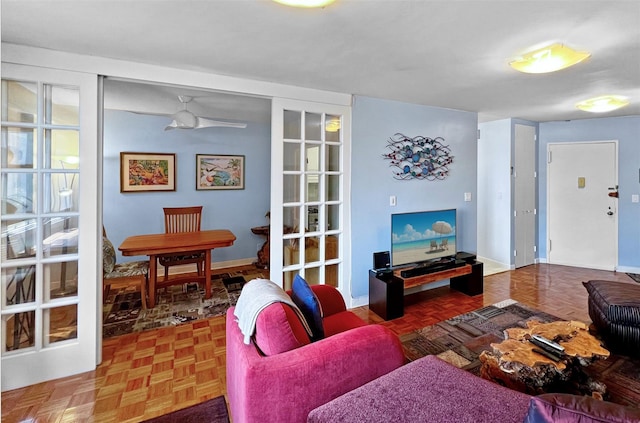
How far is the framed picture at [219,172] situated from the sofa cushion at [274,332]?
376 centimetres

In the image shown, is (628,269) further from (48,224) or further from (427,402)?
(48,224)

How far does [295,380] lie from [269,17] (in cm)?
187

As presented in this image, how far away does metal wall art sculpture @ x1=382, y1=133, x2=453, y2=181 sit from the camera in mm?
3621

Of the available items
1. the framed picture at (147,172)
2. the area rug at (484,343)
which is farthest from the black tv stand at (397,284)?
the framed picture at (147,172)

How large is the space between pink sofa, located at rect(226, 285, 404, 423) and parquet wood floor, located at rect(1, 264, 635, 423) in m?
0.75

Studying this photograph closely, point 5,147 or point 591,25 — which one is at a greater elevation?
point 591,25

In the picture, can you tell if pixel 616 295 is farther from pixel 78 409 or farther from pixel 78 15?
pixel 78 15

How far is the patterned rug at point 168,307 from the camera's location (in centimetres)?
301

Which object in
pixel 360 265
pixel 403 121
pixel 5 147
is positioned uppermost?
pixel 403 121

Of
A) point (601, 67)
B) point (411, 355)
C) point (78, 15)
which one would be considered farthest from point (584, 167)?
point (78, 15)

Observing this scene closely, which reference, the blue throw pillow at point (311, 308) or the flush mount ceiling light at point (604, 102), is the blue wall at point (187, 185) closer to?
the blue throw pillow at point (311, 308)

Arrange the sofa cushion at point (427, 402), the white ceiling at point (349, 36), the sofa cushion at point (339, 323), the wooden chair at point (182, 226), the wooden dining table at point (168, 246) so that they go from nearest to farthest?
1. the sofa cushion at point (427, 402)
2. the white ceiling at point (349, 36)
3. the sofa cushion at point (339, 323)
4. the wooden dining table at point (168, 246)
5. the wooden chair at point (182, 226)

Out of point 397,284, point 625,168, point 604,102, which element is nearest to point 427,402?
point 397,284

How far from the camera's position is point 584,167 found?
4836 millimetres
